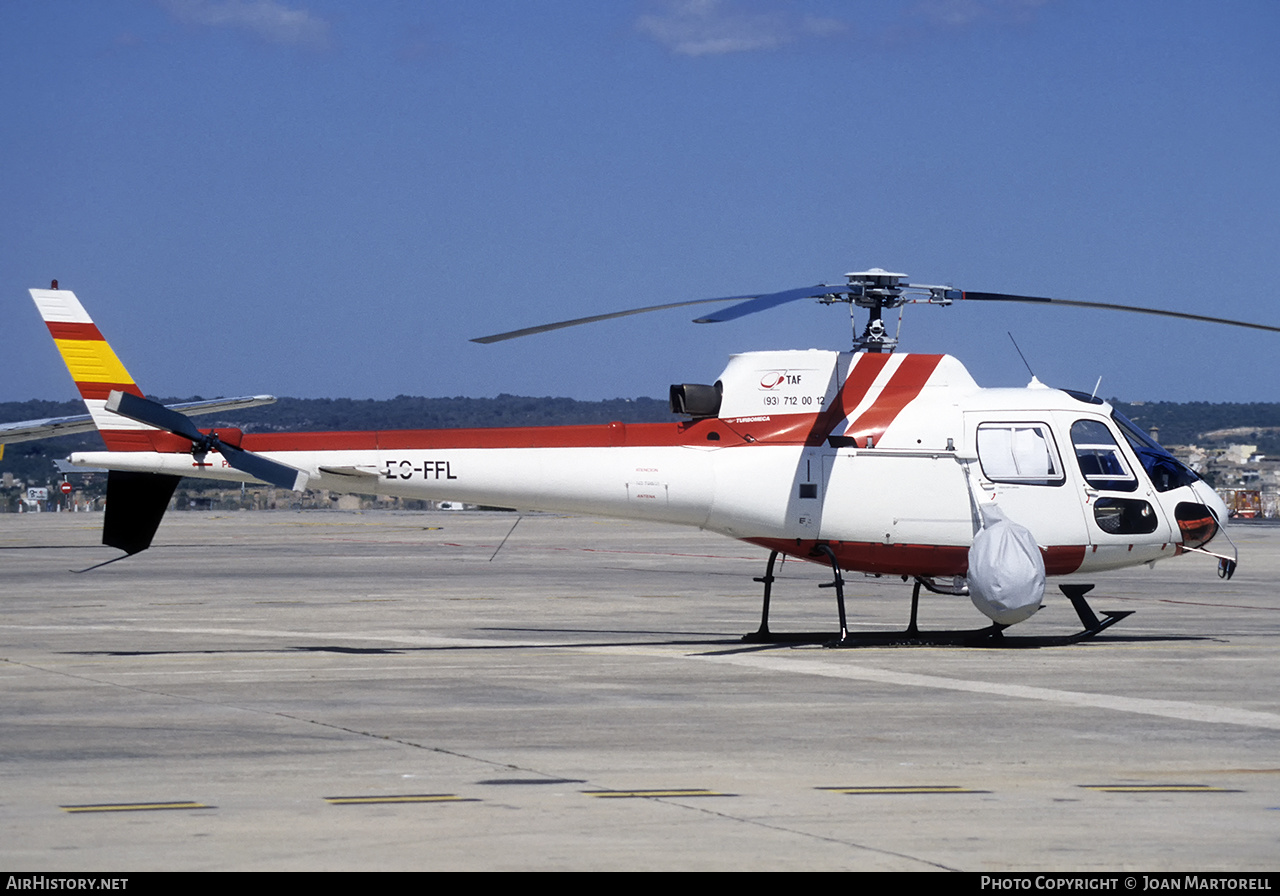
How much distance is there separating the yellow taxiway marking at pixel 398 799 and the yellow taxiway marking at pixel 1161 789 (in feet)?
13.8

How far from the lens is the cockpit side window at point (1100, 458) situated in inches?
747

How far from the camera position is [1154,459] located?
63.2ft

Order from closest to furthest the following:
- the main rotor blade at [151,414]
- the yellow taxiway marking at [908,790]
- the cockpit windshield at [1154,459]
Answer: the yellow taxiway marking at [908,790] < the main rotor blade at [151,414] < the cockpit windshield at [1154,459]

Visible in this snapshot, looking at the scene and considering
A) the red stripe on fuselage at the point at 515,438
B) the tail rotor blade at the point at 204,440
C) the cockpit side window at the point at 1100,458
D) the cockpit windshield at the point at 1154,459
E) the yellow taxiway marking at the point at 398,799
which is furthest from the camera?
the cockpit windshield at the point at 1154,459

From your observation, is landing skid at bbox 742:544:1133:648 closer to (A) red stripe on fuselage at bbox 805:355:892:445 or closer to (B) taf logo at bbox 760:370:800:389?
(A) red stripe on fuselage at bbox 805:355:892:445

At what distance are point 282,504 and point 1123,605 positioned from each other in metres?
148

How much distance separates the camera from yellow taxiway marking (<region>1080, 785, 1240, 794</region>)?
9.96 meters

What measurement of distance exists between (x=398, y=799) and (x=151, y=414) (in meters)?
8.92

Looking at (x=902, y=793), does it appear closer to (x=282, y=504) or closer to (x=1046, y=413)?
(x=1046, y=413)

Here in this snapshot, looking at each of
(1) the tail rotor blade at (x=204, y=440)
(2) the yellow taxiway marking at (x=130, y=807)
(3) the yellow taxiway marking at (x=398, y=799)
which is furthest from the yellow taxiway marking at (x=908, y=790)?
(1) the tail rotor blade at (x=204, y=440)

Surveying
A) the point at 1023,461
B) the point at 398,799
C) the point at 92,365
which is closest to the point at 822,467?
the point at 1023,461

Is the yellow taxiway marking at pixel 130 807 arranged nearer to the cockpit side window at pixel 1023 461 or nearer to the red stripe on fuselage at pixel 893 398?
the red stripe on fuselage at pixel 893 398

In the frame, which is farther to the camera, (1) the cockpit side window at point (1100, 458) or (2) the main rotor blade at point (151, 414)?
(1) the cockpit side window at point (1100, 458)

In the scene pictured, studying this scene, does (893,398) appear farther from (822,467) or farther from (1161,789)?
(1161,789)
